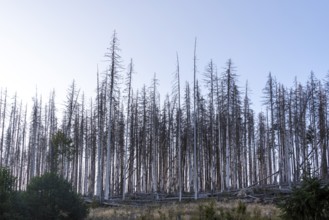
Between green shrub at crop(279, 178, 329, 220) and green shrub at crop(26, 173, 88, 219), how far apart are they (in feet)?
33.4

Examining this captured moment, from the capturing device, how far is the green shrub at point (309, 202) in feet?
30.0

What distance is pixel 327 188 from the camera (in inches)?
368

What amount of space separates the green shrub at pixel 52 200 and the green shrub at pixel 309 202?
33.4ft

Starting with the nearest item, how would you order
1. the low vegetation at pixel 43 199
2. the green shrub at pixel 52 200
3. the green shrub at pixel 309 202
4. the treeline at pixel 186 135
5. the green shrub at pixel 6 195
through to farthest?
the green shrub at pixel 309 202 → the green shrub at pixel 6 195 → the low vegetation at pixel 43 199 → the green shrub at pixel 52 200 → the treeline at pixel 186 135

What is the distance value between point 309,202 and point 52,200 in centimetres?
1103

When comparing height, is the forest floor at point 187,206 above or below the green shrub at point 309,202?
below

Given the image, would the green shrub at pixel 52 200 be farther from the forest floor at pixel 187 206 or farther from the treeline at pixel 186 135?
the treeline at pixel 186 135

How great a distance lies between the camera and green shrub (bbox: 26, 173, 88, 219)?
54.9 ft

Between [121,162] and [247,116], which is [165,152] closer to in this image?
[121,162]

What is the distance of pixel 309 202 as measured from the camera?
917 centimetres

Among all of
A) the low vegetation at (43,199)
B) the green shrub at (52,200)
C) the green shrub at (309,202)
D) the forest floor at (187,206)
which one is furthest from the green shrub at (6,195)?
the green shrub at (309,202)

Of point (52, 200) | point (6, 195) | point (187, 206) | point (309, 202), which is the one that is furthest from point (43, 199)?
point (309, 202)

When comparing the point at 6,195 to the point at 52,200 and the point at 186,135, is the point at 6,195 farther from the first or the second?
the point at 186,135

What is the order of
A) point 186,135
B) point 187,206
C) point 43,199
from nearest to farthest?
point 43,199
point 187,206
point 186,135
